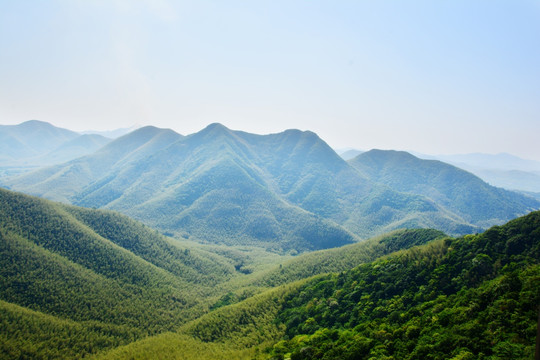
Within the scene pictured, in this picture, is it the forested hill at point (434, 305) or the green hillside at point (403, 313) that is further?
the green hillside at point (403, 313)

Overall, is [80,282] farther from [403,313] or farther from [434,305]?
[434,305]

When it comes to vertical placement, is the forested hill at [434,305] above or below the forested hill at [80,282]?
above

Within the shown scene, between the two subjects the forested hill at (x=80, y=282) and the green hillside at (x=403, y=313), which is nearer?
the green hillside at (x=403, y=313)

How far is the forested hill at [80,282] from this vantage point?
66681mm

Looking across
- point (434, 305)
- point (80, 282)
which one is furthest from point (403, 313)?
point (80, 282)

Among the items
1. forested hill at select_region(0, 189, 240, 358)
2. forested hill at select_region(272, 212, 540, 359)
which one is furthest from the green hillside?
forested hill at select_region(0, 189, 240, 358)

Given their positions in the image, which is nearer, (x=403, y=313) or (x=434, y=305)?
(x=434, y=305)

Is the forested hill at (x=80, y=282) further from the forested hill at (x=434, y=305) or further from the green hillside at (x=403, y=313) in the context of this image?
the forested hill at (x=434, y=305)

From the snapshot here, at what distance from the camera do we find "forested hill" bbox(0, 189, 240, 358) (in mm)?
66681

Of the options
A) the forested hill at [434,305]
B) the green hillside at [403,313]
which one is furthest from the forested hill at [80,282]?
the forested hill at [434,305]

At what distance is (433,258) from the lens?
54.7 meters

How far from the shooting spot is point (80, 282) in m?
88.4

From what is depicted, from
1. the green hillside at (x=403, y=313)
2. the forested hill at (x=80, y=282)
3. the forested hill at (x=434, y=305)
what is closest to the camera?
the forested hill at (x=434, y=305)

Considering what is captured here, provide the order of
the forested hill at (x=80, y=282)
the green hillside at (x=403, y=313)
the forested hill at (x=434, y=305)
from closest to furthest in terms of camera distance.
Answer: the forested hill at (x=434, y=305) → the green hillside at (x=403, y=313) → the forested hill at (x=80, y=282)
